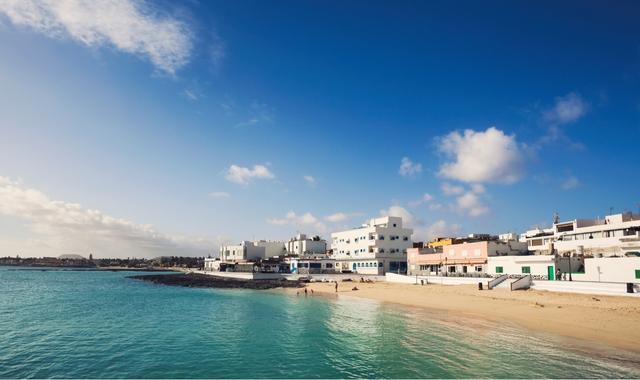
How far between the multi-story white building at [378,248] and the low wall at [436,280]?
12.3m

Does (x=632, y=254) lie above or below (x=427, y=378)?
above

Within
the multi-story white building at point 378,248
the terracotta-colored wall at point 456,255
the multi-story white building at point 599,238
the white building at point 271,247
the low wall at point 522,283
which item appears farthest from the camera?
the white building at point 271,247

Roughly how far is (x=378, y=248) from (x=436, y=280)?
1155 inches

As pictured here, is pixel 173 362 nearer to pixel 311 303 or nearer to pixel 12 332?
pixel 12 332

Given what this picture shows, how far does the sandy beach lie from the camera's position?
32.7 m

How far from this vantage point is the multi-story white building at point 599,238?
54.9 m

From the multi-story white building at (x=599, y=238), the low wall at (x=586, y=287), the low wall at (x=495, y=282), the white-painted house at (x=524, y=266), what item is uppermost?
the multi-story white building at (x=599, y=238)

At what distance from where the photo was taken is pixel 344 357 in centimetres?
2795

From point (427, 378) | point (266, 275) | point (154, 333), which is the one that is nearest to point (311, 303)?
point (154, 333)

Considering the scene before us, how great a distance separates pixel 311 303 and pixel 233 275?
6093cm

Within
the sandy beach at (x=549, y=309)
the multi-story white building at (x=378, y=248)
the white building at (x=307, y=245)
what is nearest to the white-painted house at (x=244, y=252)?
the white building at (x=307, y=245)

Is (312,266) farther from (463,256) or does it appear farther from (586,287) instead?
(586,287)

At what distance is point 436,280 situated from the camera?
7188cm

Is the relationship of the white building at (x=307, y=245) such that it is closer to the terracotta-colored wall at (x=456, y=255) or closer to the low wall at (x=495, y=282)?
the terracotta-colored wall at (x=456, y=255)
